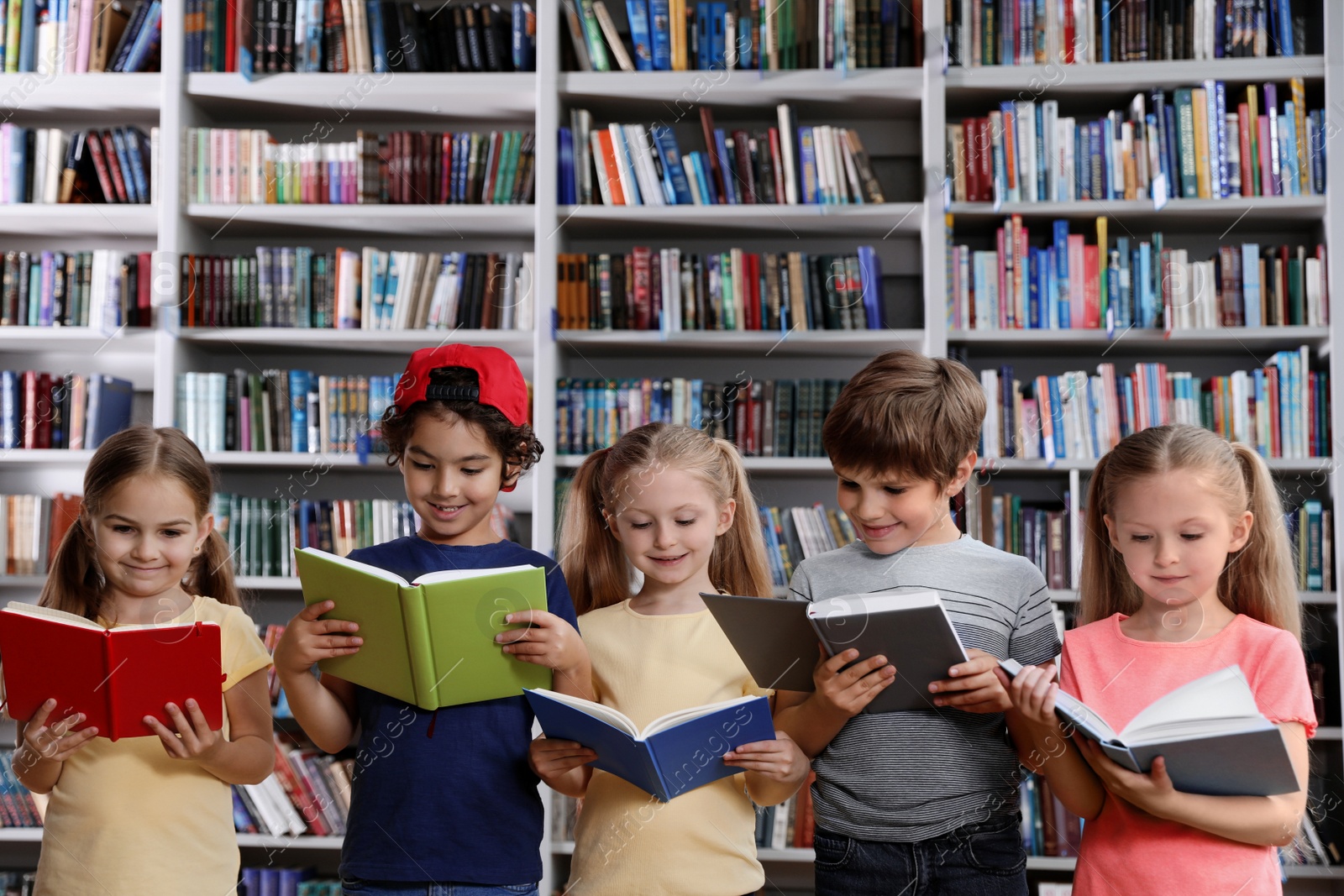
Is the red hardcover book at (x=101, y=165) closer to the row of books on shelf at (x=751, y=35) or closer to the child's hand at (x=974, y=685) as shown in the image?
the row of books on shelf at (x=751, y=35)

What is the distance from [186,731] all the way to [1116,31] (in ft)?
9.61

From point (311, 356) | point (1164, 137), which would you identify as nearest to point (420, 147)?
point (311, 356)

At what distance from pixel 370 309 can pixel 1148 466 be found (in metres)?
2.30

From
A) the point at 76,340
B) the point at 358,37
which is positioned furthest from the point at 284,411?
the point at 358,37

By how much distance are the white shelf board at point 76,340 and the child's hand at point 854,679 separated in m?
2.52

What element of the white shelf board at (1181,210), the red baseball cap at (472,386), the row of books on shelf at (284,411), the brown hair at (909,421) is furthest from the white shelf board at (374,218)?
the brown hair at (909,421)

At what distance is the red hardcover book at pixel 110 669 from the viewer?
→ 129 centimetres

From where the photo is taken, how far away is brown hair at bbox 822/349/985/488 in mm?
1433

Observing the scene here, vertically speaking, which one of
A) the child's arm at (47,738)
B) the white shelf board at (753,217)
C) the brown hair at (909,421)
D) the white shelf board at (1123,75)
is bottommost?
the child's arm at (47,738)

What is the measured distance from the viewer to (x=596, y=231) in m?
3.15

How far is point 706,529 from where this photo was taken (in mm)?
1505

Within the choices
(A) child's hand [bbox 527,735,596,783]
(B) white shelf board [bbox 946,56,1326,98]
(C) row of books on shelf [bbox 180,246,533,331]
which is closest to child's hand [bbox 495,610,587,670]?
(A) child's hand [bbox 527,735,596,783]

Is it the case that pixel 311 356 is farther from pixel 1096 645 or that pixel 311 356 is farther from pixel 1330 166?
pixel 1330 166

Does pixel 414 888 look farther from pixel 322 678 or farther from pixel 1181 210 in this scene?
pixel 1181 210
